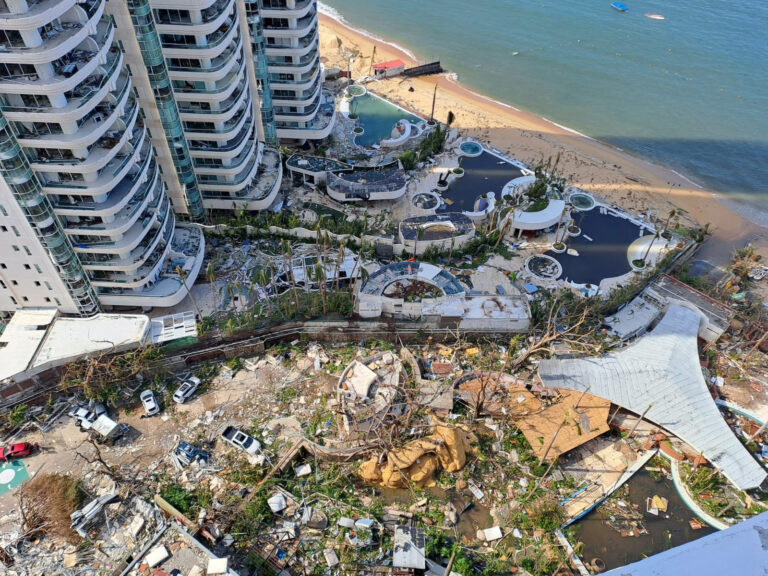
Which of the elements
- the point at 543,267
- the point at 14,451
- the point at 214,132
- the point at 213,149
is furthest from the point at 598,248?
the point at 14,451

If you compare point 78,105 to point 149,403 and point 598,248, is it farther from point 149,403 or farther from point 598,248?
point 598,248

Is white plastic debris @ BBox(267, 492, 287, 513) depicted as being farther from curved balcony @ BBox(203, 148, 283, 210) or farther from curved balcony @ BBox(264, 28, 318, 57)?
curved balcony @ BBox(264, 28, 318, 57)

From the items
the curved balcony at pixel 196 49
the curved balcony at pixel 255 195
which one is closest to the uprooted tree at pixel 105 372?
the curved balcony at pixel 255 195

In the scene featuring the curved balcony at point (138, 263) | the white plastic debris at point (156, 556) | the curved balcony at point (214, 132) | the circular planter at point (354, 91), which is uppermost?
the curved balcony at point (214, 132)

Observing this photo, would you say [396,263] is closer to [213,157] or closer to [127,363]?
[213,157]

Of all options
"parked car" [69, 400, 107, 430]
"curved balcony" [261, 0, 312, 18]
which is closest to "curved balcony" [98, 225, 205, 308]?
"parked car" [69, 400, 107, 430]

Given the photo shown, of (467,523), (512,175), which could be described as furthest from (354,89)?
(467,523)

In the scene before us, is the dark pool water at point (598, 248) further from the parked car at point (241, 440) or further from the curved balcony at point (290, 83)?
the parked car at point (241, 440)
